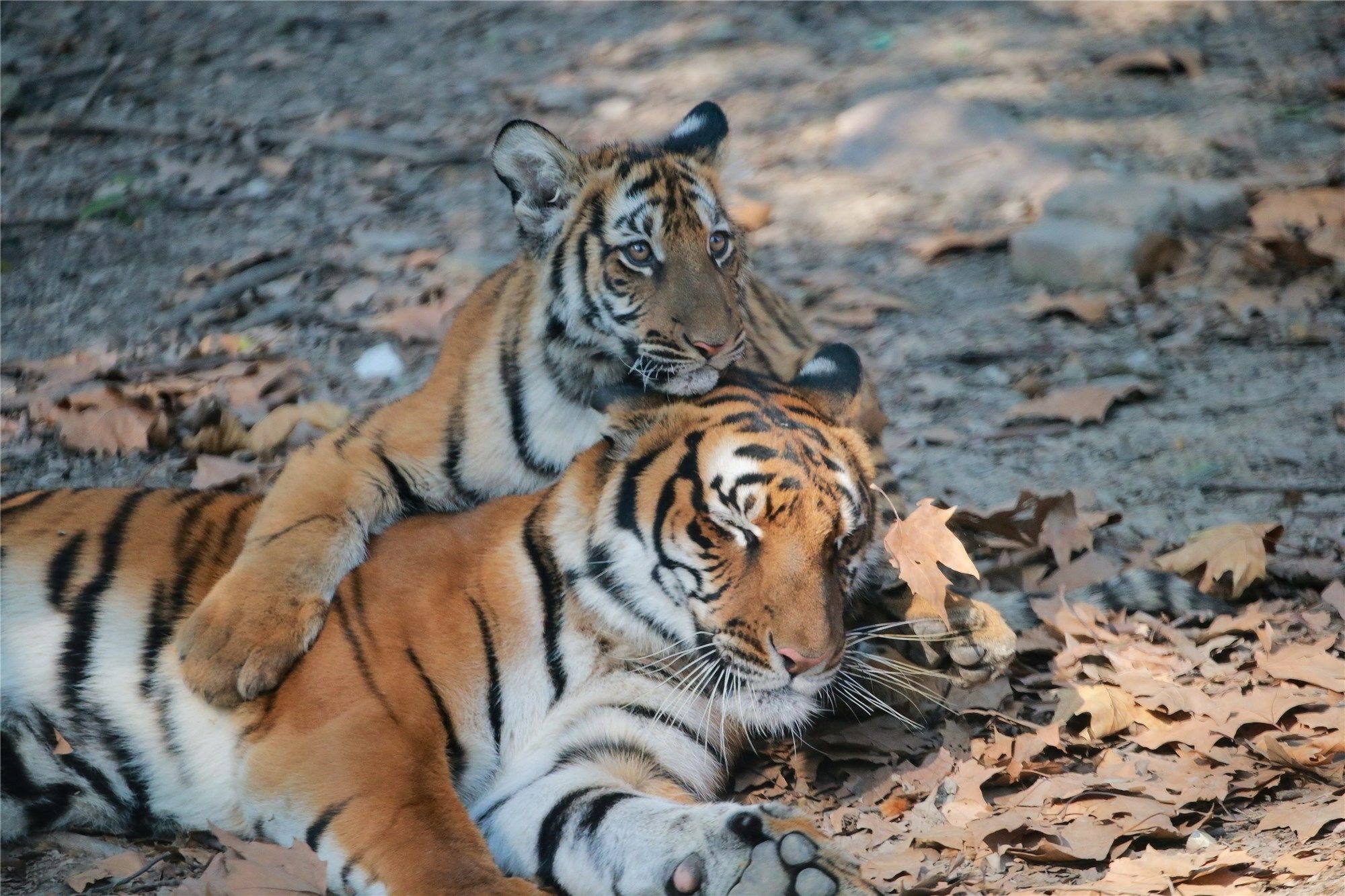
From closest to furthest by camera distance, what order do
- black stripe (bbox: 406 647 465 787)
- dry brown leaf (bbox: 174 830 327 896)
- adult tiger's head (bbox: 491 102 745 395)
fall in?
dry brown leaf (bbox: 174 830 327 896) < black stripe (bbox: 406 647 465 787) < adult tiger's head (bbox: 491 102 745 395)

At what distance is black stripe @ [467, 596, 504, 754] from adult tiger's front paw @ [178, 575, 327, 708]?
35 cm

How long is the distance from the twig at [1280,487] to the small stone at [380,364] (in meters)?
2.65

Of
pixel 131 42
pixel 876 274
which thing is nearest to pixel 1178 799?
pixel 876 274

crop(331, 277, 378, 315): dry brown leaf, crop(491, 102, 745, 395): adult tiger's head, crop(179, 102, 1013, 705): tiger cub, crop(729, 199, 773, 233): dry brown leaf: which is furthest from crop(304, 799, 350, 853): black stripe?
crop(729, 199, 773, 233): dry brown leaf

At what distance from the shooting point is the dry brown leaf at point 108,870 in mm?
2414

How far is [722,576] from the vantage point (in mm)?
2494

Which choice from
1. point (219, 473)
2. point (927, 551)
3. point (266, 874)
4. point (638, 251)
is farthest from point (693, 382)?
point (219, 473)

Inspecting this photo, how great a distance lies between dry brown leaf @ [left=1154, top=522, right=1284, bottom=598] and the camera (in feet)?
10.6

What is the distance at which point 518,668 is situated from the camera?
260cm

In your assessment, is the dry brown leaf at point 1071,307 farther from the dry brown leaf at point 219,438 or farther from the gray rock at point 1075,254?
the dry brown leaf at point 219,438

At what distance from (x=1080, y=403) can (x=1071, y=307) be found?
Result: 0.79 meters

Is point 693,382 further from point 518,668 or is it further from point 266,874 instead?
point 266,874

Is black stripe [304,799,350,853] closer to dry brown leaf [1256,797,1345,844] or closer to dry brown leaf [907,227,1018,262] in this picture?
dry brown leaf [1256,797,1345,844]

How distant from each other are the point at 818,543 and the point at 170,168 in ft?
15.8
